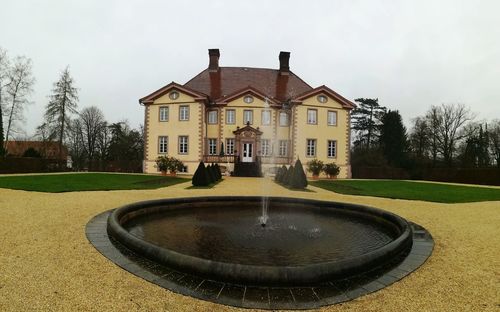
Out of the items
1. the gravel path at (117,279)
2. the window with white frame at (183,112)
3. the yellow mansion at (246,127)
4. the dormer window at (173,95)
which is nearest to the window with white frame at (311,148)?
the yellow mansion at (246,127)

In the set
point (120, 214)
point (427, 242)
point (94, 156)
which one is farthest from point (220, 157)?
point (94, 156)

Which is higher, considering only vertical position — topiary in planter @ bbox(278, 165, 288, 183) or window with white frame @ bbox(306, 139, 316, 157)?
window with white frame @ bbox(306, 139, 316, 157)

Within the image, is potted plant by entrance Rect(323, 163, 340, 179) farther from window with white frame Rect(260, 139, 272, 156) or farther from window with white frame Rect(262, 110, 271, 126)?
window with white frame Rect(262, 110, 271, 126)

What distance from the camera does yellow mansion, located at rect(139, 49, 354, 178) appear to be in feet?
101

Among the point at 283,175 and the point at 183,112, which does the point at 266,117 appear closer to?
the point at 183,112

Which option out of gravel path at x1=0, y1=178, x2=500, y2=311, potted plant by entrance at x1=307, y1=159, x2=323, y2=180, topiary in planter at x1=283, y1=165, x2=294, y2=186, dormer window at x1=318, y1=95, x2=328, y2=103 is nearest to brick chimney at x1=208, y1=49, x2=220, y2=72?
dormer window at x1=318, y1=95, x2=328, y2=103

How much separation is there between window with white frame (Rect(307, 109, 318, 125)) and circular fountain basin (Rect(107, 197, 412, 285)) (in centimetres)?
2173

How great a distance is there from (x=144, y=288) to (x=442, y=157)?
49.6 m

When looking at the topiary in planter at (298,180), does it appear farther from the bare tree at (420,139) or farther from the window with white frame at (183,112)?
the bare tree at (420,139)

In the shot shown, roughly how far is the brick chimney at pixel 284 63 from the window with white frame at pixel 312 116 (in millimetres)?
9470

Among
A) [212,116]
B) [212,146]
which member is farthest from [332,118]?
[212,146]

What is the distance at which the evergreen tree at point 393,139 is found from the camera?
4339 cm

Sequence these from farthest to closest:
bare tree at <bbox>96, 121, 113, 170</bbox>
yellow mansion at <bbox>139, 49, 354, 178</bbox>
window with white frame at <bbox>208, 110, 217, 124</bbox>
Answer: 1. bare tree at <bbox>96, 121, 113, 170</bbox>
2. window with white frame at <bbox>208, 110, 217, 124</bbox>
3. yellow mansion at <bbox>139, 49, 354, 178</bbox>

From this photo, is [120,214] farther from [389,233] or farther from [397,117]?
[397,117]
